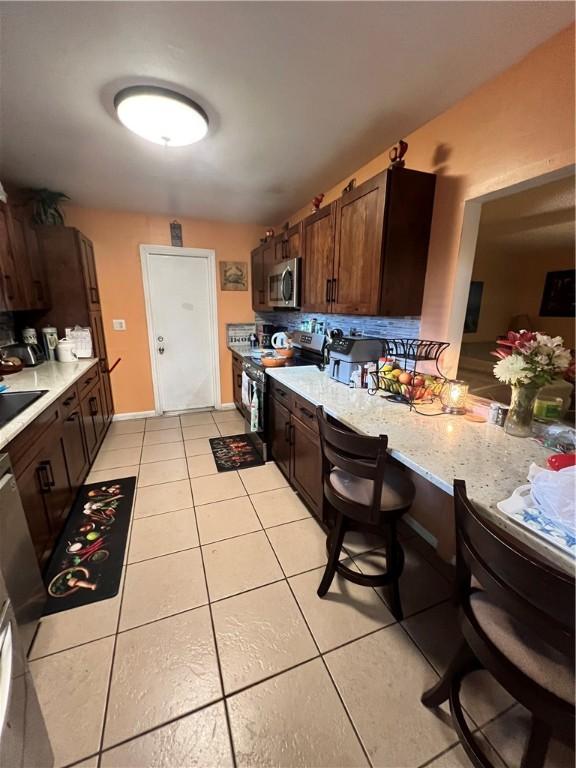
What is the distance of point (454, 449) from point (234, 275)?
3.50m

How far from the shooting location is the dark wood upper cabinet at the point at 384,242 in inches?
69.2

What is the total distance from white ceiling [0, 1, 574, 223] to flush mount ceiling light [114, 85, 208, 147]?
0.15 feet

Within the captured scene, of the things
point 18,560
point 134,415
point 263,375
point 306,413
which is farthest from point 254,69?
point 134,415

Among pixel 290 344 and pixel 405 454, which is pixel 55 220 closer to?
pixel 290 344

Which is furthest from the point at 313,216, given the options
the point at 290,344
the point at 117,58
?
the point at 117,58

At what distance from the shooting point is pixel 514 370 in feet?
4.11

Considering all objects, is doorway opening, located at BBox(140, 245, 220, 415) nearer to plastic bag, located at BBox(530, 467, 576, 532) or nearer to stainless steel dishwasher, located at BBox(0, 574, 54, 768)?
stainless steel dishwasher, located at BBox(0, 574, 54, 768)

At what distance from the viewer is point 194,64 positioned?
4.50 feet

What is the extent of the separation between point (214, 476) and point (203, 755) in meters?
1.71

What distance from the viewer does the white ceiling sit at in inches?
44.6

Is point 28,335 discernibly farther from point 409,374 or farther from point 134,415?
point 409,374

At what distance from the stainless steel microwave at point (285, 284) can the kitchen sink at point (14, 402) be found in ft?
6.64

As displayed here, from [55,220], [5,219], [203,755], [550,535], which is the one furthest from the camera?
[55,220]

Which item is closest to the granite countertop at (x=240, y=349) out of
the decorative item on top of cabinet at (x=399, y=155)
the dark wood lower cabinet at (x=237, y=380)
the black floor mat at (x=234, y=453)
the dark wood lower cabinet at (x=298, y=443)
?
the dark wood lower cabinet at (x=237, y=380)
